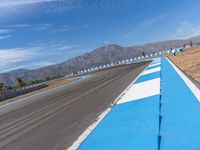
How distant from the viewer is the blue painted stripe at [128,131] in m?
4.57

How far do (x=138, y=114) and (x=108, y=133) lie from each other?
1386mm

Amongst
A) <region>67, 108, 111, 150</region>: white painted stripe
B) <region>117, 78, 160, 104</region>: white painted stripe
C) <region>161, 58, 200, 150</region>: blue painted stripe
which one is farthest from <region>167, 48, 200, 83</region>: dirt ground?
<region>67, 108, 111, 150</region>: white painted stripe

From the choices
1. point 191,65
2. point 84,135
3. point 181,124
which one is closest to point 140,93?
point 84,135

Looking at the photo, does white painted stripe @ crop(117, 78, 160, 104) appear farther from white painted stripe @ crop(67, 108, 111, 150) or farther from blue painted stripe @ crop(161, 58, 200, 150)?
white painted stripe @ crop(67, 108, 111, 150)

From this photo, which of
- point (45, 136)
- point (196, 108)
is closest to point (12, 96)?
point (45, 136)

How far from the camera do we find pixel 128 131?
5379 millimetres

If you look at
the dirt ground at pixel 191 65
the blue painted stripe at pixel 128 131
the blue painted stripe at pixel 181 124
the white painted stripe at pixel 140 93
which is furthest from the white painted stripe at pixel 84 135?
the dirt ground at pixel 191 65

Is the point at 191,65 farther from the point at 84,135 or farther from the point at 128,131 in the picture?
the point at 84,135

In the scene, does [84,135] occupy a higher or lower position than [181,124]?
lower

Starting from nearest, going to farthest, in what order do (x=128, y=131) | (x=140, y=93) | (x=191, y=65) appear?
(x=128, y=131) → (x=140, y=93) → (x=191, y=65)

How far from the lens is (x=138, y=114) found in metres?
6.58

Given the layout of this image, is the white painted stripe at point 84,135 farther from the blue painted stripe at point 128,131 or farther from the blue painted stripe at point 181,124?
the blue painted stripe at point 181,124

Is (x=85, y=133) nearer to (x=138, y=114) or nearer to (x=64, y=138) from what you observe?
(x=64, y=138)

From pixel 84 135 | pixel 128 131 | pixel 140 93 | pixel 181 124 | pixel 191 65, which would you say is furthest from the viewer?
pixel 191 65
